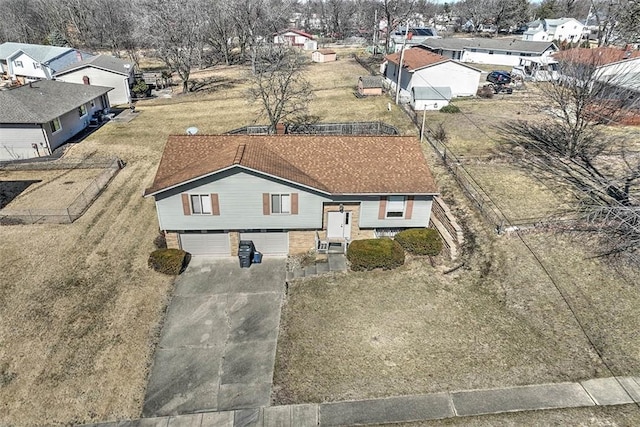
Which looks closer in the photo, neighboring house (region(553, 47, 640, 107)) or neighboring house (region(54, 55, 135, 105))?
neighboring house (region(553, 47, 640, 107))

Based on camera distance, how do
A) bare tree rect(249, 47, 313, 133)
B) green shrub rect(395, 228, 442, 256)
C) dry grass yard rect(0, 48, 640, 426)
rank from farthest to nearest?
bare tree rect(249, 47, 313, 133)
green shrub rect(395, 228, 442, 256)
dry grass yard rect(0, 48, 640, 426)

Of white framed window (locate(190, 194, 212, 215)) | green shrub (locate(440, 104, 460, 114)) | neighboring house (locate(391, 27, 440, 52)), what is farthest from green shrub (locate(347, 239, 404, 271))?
neighboring house (locate(391, 27, 440, 52))

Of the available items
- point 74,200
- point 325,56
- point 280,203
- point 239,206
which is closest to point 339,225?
point 280,203

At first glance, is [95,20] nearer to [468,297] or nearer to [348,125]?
[348,125]

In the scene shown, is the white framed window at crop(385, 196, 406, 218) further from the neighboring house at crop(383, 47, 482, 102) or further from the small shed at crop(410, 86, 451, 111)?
the neighboring house at crop(383, 47, 482, 102)

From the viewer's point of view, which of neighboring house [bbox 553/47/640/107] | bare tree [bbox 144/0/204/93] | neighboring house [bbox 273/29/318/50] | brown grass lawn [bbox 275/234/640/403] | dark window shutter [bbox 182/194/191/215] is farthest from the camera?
neighboring house [bbox 273/29/318/50]

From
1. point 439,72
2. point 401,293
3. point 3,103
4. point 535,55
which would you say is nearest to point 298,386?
point 401,293

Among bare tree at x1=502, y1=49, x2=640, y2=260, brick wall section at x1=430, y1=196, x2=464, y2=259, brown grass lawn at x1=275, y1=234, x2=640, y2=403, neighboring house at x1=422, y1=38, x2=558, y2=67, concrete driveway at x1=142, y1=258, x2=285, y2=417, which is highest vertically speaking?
neighboring house at x1=422, y1=38, x2=558, y2=67

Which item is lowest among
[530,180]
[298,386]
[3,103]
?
[298,386]

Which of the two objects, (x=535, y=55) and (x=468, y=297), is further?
(x=535, y=55)
